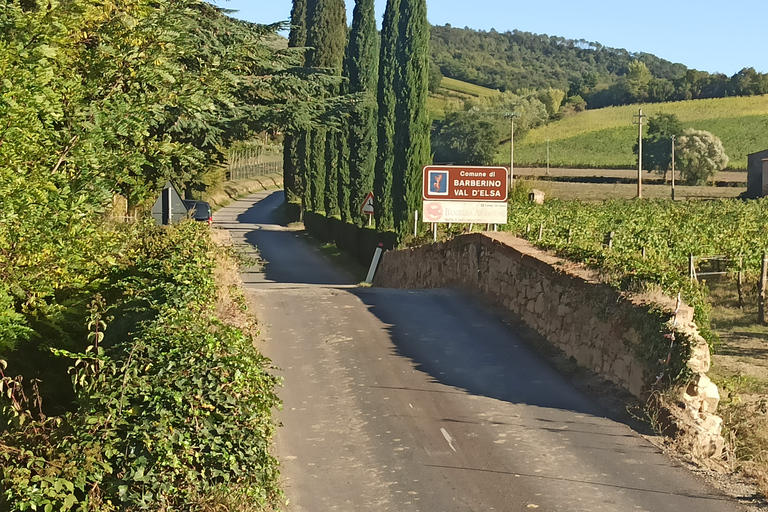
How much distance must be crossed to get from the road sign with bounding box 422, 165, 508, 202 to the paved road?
677cm

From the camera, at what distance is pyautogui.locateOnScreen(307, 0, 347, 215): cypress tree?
45.8 metres

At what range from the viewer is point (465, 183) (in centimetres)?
2117

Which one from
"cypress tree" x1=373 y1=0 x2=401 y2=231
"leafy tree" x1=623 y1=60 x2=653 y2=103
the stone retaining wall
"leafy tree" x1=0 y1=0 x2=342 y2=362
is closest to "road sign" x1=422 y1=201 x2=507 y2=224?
the stone retaining wall

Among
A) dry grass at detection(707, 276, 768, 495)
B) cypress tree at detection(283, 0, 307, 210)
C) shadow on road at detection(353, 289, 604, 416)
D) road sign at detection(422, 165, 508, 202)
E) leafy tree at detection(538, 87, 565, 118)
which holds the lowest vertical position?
dry grass at detection(707, 276, 768, 495)

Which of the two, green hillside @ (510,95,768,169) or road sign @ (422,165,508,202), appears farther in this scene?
green hillside @ (510,95,768,169)

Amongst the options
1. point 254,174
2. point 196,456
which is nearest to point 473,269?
point 196,456

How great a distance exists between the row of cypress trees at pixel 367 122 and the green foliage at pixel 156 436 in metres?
14.0

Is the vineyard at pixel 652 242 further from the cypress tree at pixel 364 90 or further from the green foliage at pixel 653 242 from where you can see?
the cypress tree at pixel 364 90

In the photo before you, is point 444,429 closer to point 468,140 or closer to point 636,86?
point 468,140

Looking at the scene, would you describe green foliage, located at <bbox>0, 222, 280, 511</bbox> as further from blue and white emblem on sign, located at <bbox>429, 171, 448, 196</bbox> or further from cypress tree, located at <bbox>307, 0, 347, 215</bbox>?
cypress tree, located at <bbox>307, 0, 347, 215</bbox>

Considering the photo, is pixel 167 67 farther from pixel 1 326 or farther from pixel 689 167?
pixel 689 167

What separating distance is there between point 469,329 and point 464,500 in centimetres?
665

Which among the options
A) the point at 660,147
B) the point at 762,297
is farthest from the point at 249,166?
the point at 762,297

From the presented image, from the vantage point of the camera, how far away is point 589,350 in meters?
11.0
